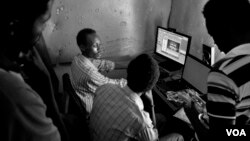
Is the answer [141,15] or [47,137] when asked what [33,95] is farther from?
[141,15]

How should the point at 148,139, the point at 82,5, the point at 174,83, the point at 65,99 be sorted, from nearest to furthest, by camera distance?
the point at 148,139 < the point at 65,99 < the point at 174,83 < the point at 82,5

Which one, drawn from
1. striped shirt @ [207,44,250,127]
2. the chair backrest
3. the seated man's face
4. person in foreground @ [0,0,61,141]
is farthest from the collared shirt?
the seated man's face

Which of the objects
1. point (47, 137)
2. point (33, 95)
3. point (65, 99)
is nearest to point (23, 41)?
point (33, 95)

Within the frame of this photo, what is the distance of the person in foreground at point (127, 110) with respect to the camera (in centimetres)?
136

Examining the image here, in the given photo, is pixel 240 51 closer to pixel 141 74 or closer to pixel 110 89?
pixel 141 74

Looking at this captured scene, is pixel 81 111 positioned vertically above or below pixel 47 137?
below

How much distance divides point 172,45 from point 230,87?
161cm

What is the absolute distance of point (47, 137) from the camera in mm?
663

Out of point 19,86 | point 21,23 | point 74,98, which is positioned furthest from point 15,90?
point 74,98

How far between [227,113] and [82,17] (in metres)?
2.01

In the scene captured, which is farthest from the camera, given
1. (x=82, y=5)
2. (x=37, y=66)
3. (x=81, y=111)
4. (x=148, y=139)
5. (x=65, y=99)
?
(x=82, y=5)

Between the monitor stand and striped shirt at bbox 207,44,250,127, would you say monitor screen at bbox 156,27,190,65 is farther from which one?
striped shirt at bbox 207,44,250,127

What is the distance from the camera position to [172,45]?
8.46ft

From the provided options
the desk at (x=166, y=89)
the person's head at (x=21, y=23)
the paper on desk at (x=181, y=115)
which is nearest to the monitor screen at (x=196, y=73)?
the desk at (x=166, y=89)
